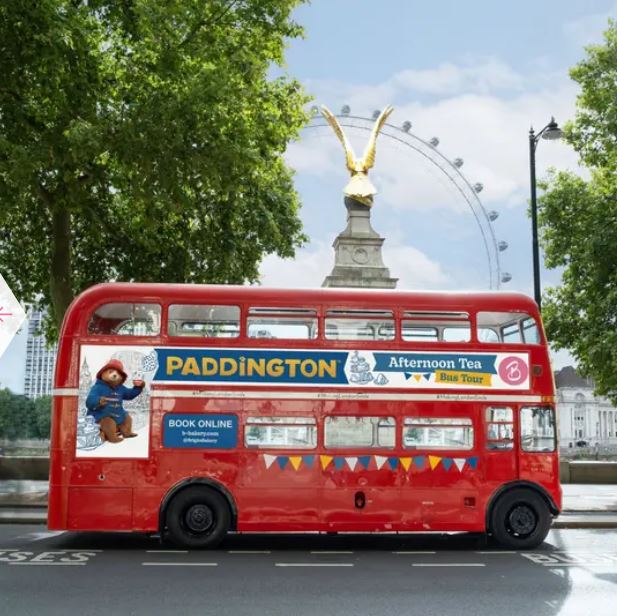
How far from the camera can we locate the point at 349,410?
13.6 metres

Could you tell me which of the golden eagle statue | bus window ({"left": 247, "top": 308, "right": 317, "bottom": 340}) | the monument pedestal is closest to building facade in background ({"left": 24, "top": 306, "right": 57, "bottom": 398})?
the golden eagle statue

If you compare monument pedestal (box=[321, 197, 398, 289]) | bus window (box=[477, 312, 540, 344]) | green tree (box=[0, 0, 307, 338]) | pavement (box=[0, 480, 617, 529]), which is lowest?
pavement (box=[0, 480, 617, 529])

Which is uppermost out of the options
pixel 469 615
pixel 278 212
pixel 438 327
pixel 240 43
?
pixel 240 43

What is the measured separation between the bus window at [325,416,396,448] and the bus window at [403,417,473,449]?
267 mm

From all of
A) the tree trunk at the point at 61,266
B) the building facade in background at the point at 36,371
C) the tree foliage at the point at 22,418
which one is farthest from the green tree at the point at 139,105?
the building facade in background at the point at 36,371

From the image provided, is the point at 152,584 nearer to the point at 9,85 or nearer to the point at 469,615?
the point at 469,615

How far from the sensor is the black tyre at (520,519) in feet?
45.2

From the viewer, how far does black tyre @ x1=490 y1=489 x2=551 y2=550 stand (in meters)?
13.8

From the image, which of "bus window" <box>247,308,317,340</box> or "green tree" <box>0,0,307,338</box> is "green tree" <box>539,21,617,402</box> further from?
"bus window" <box>247,308,317,340</box>

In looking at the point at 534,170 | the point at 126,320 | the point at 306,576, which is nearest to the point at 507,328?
the point at 306,576

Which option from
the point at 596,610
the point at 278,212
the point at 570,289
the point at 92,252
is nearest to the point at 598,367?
the point at 570,289

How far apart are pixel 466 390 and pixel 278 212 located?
1565 cm

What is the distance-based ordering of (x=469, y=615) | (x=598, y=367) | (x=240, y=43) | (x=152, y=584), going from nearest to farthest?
(x=469, y=615), (x=152, y=584), (x=240, y=43), (x=598, y=367)

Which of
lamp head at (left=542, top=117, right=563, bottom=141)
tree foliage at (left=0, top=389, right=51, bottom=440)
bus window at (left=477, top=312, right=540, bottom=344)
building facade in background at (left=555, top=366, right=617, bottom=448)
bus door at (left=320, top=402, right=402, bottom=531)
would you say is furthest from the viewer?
building facade in background at (left=555, top=366, right=617, bottom=448)
